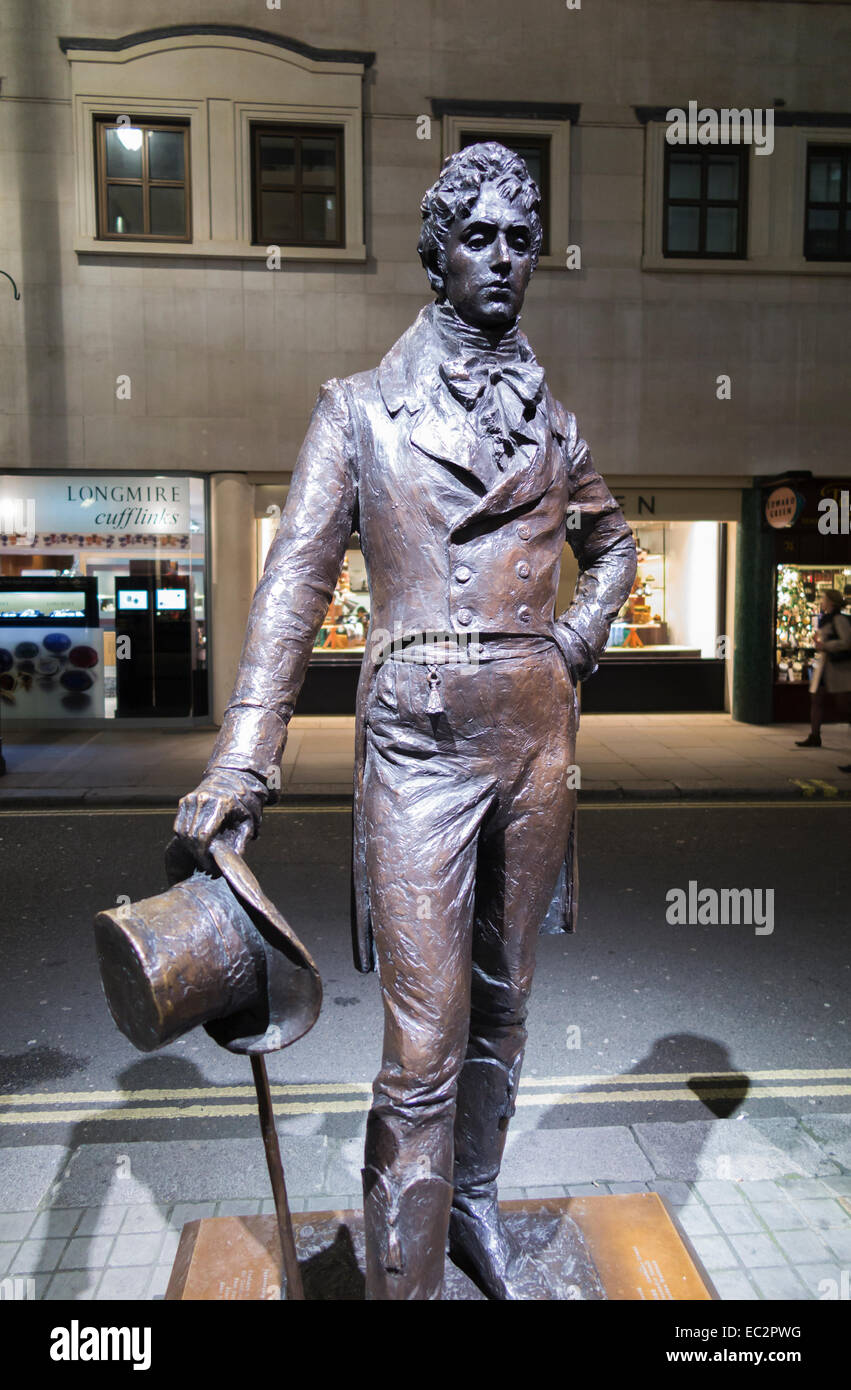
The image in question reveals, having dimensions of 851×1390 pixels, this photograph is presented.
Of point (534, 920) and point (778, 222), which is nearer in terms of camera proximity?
point (534, 920)

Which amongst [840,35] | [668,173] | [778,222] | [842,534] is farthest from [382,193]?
[842,534]

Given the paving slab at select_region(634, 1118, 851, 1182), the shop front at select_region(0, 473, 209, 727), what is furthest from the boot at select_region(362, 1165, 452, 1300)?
the shop front at select_region(0, 473, 209, 727)

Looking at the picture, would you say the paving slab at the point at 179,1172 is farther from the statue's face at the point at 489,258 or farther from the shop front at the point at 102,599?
the shop front at the point at 102,599

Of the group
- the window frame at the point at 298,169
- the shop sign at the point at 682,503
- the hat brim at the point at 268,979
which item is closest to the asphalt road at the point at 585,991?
the hat brim at the point at 268,979

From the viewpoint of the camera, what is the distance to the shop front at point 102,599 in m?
13.8

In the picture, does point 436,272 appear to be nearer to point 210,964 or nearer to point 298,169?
point 210,964

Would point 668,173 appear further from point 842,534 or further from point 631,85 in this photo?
point 842,534

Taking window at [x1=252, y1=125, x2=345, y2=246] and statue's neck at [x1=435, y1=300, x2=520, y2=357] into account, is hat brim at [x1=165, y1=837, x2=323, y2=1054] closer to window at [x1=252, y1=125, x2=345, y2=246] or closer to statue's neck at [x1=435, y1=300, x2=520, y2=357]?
statue's neck at [x1=435, y1=300, x2=520, y2=357]

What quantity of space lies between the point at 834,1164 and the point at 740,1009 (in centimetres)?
142

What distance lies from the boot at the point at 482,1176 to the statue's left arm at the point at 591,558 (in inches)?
43.9

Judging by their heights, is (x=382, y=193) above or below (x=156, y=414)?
above

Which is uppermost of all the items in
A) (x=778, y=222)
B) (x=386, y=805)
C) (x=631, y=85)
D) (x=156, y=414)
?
(x=631, y=85)

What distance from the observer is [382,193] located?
13180 mm
